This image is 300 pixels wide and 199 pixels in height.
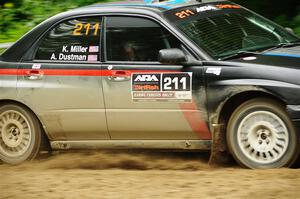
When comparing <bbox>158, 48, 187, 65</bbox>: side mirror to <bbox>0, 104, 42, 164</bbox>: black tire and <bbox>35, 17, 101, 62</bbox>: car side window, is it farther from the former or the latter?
<bbox>0, 104, 42, 164</bbox>: black tire

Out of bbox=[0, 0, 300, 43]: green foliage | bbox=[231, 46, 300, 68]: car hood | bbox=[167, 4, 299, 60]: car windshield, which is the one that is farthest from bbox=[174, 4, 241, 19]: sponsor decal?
bbox=[0, 0, 300, 43]: green foliage

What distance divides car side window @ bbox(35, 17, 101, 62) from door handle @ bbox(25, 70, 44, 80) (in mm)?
177

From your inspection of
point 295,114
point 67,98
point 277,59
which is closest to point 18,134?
point 67,98

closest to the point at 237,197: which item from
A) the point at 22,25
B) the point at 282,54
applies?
the point at 282,54

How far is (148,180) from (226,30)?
6.54 feet

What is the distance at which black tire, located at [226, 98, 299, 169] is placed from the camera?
6.29m

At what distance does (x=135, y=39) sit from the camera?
7004 millimetres

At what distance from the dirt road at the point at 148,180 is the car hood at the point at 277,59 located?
1007mm

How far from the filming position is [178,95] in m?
6.68

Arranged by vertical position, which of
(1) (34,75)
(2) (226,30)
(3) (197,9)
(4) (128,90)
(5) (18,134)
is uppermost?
(3) (197,9)

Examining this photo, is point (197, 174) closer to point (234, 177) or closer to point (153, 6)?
point (234, 177)

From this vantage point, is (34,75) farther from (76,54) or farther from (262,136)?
(262,136)

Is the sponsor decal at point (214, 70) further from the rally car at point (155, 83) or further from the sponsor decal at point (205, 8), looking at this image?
the sponsor decal at point (205, 8)

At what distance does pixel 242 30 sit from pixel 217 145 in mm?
1395
